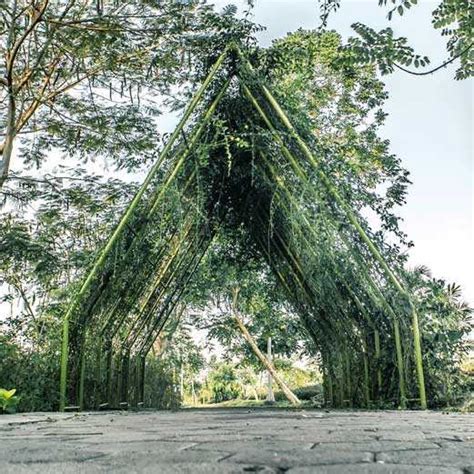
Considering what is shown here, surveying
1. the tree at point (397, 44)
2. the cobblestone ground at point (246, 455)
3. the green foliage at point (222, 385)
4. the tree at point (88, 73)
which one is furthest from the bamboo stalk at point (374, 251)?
the green foliage at point (222, 385)

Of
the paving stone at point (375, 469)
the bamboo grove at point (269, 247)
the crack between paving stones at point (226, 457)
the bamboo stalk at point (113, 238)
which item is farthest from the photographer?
the bamboo grove at point (269, 247)

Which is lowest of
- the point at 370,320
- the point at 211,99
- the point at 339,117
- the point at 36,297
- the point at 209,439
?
the point at 209,439

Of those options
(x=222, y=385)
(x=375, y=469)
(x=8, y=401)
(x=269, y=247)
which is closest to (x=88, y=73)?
(x=269, y=247)

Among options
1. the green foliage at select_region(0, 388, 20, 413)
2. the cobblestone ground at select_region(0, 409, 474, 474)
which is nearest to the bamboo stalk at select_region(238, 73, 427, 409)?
the green foliage at select_region(0, 388, 20, 413)

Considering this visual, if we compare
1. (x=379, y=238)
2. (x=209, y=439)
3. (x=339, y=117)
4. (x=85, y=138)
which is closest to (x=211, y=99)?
(x=379, y=238)

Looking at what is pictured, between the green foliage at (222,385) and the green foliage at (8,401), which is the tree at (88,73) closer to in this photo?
the green foliage at (8,401)

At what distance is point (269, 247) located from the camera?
667 cm

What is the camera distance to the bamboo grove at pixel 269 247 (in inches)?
207

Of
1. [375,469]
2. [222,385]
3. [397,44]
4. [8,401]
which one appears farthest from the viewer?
[222,385]

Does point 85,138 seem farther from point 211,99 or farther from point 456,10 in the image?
point 456,10

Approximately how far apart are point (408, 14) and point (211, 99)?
3.64 m

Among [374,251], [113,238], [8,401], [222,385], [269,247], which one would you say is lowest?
[222,385]

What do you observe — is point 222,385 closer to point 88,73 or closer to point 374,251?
point 88,73

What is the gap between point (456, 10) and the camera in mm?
2457
